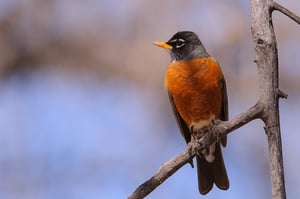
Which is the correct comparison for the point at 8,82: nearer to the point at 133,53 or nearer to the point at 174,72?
the point at 133,53

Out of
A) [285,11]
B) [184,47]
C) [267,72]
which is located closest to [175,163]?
[267,72]

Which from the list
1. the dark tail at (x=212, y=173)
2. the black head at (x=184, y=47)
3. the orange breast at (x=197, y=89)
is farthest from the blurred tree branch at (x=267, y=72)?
the black head at (x=184, y=47)

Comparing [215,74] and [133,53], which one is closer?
[215,74]

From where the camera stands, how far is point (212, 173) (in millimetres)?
4895

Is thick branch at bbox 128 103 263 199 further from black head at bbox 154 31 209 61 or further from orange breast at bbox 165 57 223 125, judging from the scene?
black head at bbox 154 31 209 61

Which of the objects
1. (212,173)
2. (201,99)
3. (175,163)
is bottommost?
(175,163)

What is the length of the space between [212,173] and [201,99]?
59 cm

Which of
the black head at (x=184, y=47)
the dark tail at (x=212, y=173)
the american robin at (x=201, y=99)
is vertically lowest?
the dark tail at (x=212, y=173)

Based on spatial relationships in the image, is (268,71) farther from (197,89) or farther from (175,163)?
(197,89)

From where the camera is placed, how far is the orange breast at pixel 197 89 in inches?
185

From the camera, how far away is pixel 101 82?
257 inches

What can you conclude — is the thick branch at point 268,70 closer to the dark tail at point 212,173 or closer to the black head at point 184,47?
the dark tail at point 212,173

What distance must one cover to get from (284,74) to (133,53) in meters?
1.53

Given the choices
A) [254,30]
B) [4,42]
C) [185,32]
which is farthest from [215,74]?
[4,42]
